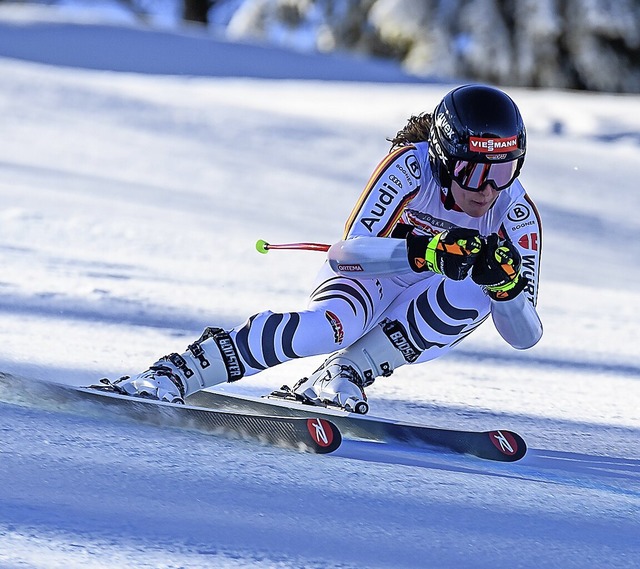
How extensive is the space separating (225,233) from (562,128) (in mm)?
6021

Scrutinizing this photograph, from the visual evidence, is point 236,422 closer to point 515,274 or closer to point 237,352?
point 237,352

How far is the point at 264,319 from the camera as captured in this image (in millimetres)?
3270

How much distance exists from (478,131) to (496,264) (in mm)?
482

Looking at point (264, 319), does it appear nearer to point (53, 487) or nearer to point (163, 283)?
point (53, 487)

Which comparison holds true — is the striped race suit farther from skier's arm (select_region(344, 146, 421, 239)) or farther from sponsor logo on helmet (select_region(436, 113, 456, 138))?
sponsor logo on helmet (select_region(436, 113, 456, 138))

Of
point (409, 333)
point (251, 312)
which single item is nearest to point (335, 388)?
point (409, 333)

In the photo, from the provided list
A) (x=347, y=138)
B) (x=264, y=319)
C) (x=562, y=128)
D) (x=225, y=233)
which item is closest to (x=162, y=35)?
(x=347, y=138)

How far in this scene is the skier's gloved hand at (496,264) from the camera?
10.0 feet

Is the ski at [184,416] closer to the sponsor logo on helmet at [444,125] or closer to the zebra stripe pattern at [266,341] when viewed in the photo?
the zebra stripe pattern at [266,341]

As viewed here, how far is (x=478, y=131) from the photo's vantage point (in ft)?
10.9

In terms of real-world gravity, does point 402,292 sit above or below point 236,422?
above

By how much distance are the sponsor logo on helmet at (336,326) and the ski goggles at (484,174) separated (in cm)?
57

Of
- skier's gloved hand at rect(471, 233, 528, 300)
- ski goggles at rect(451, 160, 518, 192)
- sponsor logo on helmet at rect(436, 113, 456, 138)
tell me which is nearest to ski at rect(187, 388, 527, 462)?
skier's gloved hand at rect(471, 233, 528, 300)

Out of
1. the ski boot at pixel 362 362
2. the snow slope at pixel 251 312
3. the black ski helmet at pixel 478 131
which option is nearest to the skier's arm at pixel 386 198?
the black ski helmet at pixel 478 131
